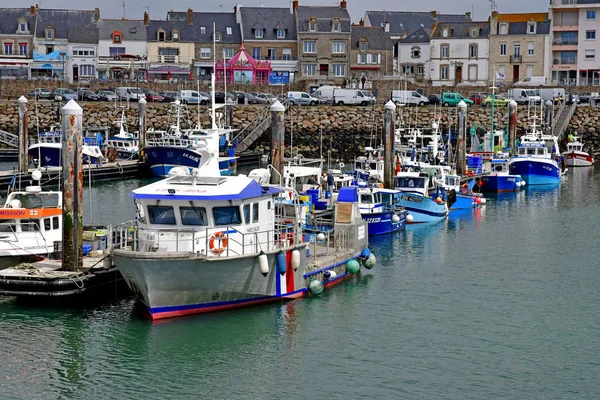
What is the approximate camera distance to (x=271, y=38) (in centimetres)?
10438

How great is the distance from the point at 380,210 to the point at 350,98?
4500cm

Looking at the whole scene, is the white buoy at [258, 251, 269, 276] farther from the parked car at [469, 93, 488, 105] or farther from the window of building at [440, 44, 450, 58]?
the window of building at [440, 44, 450, 58]

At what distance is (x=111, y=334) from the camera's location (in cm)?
2678

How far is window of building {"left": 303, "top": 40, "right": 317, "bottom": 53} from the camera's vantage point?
103938 mm

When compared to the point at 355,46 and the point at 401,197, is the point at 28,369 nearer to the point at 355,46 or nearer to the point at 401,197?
the point at 401,197

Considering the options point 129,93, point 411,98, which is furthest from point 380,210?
point 129,93

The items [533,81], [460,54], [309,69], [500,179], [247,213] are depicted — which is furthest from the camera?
[309,69]

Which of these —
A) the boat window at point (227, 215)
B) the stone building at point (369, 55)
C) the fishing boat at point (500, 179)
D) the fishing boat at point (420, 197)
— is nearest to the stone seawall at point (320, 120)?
the fishing boat at point (500, 179)

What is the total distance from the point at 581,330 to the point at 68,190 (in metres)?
13.0

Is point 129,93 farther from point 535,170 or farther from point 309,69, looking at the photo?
point 535,170

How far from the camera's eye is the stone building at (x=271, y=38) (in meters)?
104

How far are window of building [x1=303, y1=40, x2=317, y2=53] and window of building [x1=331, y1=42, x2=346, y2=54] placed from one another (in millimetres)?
1617

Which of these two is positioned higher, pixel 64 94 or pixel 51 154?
pixel 64 94

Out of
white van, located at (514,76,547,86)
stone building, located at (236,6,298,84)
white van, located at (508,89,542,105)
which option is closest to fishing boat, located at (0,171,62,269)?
white van, located at (508,89,542,105)
